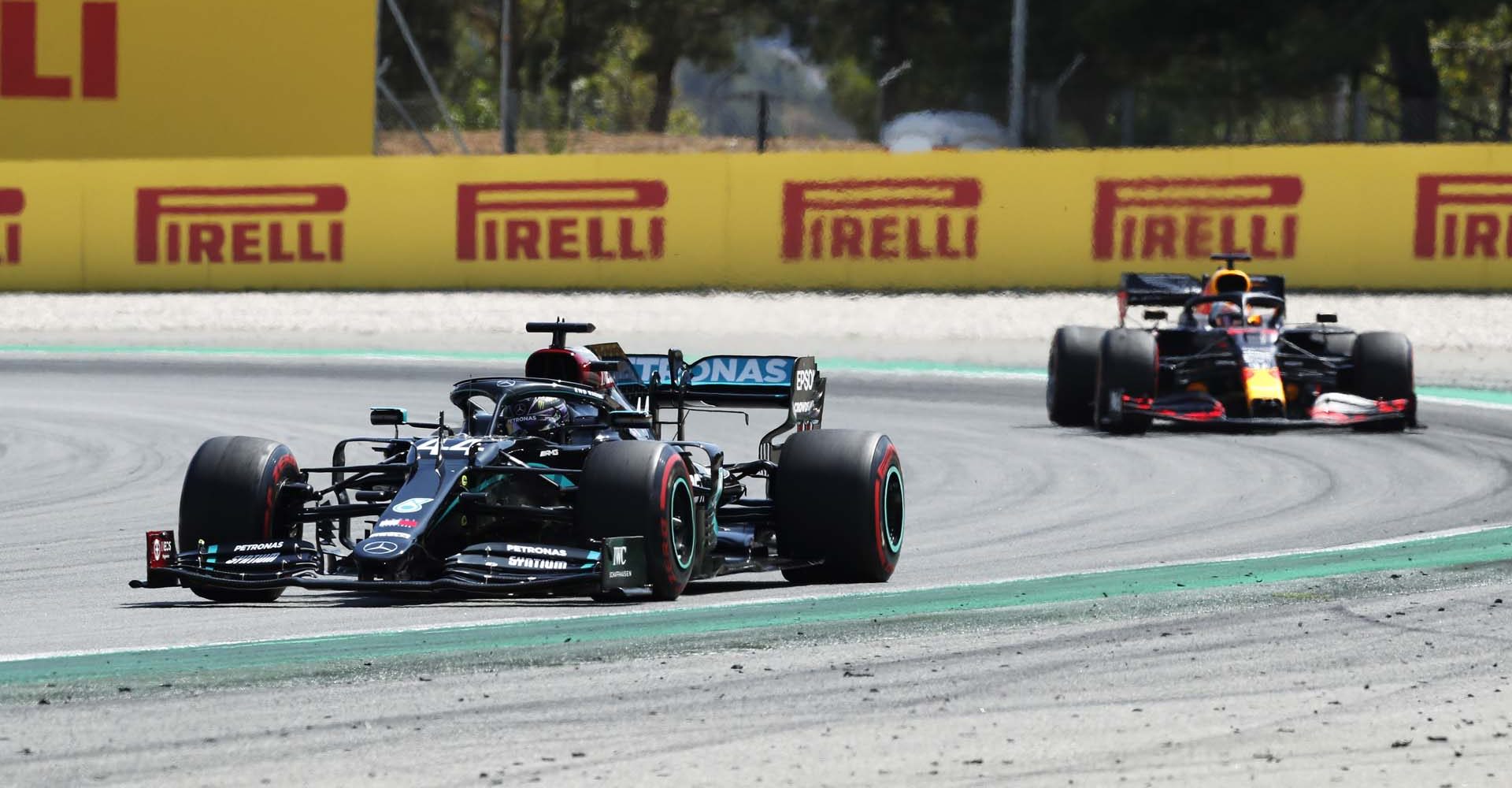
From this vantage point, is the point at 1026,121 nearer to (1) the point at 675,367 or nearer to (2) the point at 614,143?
(2) the point at 614,143

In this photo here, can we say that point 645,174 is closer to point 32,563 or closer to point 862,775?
point 32,563

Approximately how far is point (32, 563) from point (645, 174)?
60.1 feet

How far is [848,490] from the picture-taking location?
9.67 m

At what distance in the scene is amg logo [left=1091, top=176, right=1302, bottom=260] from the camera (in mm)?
26859

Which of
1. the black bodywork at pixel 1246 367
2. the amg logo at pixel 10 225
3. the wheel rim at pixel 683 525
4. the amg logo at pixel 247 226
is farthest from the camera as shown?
the amg logo at pixel 10 225

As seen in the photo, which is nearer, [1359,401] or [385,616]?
[385,616]

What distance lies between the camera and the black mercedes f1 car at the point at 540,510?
867cm

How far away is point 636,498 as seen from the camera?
8641mm

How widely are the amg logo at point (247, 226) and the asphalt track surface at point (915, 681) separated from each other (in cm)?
1571

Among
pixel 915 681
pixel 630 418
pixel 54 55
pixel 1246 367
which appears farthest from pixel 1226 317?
pixel 54 55

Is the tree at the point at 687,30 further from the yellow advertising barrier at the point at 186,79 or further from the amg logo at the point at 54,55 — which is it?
the amg logo at the point at 54,55

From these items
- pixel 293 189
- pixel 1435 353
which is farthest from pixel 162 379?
pixel 1435 353

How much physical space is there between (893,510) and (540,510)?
6.01 ft

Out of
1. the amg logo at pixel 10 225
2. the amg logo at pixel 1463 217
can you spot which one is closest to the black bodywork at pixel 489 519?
the amg logo at pixel 1463 217
